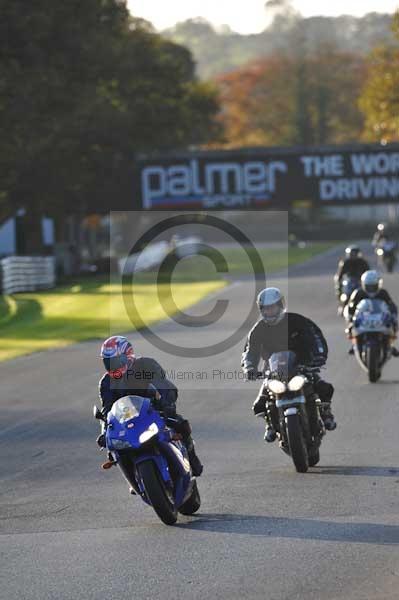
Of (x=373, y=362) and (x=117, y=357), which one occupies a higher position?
(x=117, y=357)

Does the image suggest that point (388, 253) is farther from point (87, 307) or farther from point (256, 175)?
point (256, 175)

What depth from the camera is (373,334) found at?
765 inches

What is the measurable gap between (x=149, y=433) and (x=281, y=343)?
323cm

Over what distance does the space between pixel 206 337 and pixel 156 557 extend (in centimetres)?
2004

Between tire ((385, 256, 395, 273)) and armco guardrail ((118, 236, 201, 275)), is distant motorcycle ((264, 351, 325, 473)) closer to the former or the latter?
tire ((385, 256, 395, 273))

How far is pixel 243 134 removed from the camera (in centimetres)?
11369

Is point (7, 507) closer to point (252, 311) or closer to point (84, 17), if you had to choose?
point (252, 311)

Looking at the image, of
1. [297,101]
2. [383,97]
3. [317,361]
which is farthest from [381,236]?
[297,101]

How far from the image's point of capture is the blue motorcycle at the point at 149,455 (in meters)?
10.0

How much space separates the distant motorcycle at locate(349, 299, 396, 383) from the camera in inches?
765

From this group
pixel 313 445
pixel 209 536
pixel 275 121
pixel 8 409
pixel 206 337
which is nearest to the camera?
pixel 209 536

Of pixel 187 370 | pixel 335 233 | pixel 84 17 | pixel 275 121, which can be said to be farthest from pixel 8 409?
pixel 275 121

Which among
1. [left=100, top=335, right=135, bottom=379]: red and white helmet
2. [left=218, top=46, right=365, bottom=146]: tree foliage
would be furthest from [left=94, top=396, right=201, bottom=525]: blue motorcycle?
[left=218, top=46, right=365, bottom=146]: tree foliage

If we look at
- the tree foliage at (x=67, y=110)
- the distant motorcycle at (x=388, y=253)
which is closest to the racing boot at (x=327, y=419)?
the tree foliage at (x=67, y=110)
